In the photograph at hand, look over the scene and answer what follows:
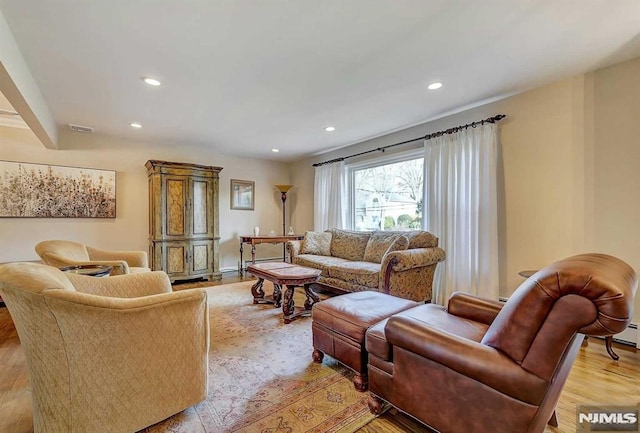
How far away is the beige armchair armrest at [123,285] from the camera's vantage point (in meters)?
1.67

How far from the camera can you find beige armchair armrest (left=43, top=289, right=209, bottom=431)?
1236 mm

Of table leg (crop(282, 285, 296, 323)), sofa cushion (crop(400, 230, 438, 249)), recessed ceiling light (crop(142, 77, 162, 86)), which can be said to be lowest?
table leg (crop(282, 285, 296, 323))

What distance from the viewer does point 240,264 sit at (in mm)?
5473

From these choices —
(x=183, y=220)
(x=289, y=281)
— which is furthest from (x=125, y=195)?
(x=289, y=281)

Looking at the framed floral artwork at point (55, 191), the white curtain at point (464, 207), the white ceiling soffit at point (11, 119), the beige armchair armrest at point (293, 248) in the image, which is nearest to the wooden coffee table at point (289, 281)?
the beige armchair armrest at point (293, 248)

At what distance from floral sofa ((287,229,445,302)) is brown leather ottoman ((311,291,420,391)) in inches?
36.7

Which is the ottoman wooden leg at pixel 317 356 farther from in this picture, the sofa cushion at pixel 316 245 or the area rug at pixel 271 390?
the sofa cushion at pixel 316 245

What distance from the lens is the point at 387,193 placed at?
4539mm

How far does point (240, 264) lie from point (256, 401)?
3.97 metres

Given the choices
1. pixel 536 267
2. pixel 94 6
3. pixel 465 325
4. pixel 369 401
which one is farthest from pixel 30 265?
pixel 536 267

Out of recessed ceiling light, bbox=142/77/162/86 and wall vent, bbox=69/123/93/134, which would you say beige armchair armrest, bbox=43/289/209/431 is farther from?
wall vent, bbox=69/123/93/134

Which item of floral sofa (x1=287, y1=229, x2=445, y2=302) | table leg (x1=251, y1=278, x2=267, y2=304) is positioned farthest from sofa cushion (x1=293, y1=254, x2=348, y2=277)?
table leg (x1=251, y1=278, x2=267, y2=304)

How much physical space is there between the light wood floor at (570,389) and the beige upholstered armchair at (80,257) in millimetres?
763

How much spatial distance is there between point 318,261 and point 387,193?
1588 millimetres
